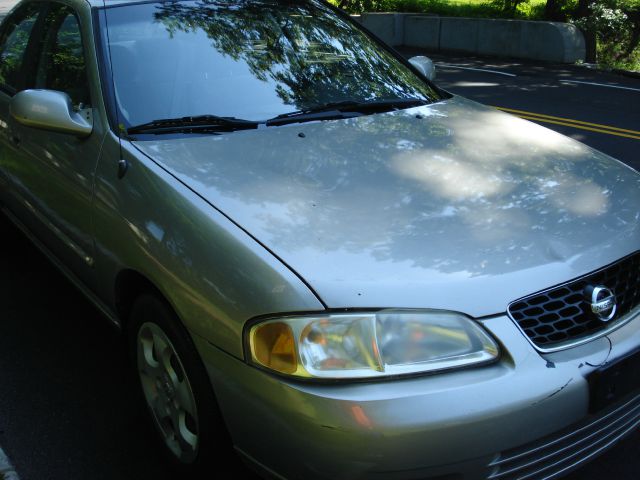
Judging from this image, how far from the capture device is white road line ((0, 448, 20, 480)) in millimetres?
2590

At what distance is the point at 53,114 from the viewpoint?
2.86m

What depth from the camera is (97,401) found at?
3.16 metres

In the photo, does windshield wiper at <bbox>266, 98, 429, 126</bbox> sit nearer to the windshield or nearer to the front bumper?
the windshield

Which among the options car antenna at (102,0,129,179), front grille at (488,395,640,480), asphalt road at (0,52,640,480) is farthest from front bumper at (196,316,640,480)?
car antenna at (102,0,129,179)

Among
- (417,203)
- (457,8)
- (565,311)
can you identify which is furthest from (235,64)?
(457,8)

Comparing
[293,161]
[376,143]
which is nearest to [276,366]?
[293,161]

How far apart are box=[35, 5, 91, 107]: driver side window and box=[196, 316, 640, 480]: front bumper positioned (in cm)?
168

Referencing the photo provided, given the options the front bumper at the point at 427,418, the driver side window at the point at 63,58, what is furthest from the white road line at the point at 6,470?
the driver side window at the point at 63,58

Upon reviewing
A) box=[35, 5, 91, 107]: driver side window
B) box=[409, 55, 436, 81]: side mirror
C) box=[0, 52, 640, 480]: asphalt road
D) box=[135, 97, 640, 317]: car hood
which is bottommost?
box=[0, 52, 640, 480]: asphalt road

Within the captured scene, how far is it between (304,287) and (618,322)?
3.36 ft

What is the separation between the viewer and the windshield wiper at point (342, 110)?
307 centimetres

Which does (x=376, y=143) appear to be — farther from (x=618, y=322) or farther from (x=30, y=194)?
(x=30, y=194)

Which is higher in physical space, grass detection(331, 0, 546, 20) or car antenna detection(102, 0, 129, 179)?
car antenna detection(102, 0, 129, 179)

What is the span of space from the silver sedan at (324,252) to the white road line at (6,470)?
52 cm
